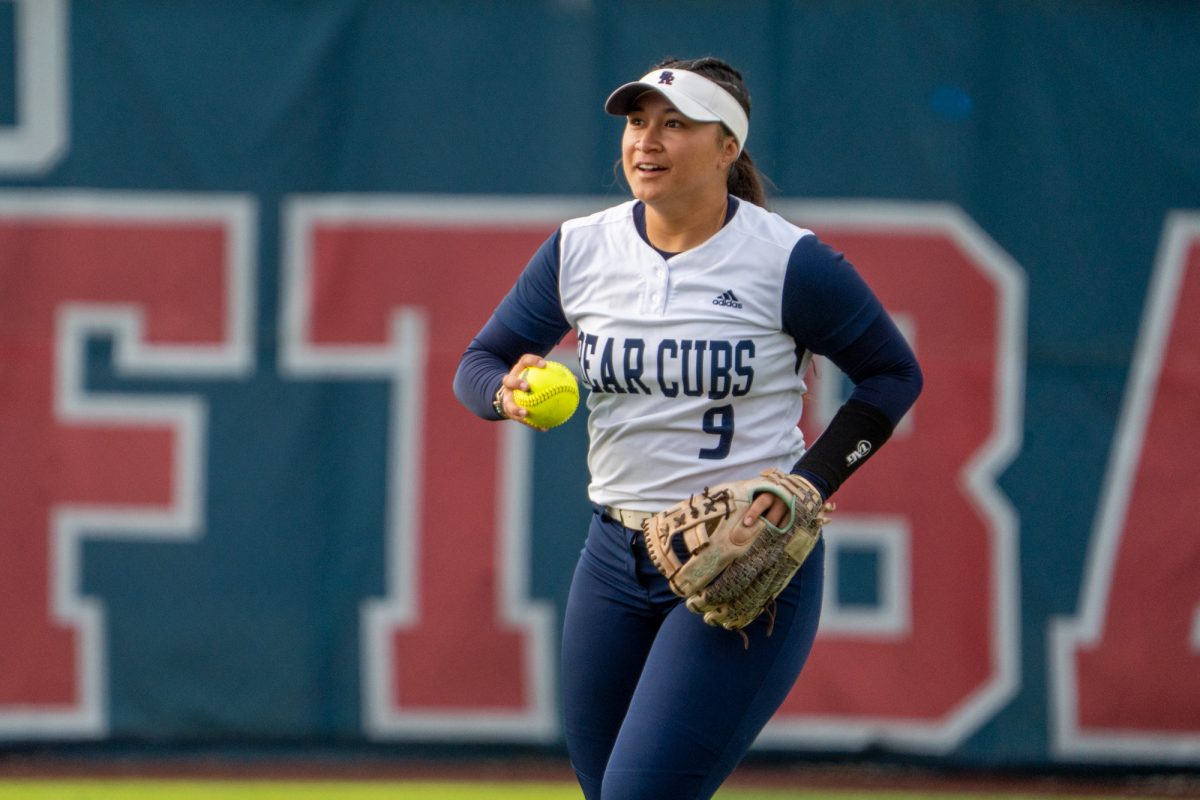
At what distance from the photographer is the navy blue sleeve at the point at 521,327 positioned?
317cm

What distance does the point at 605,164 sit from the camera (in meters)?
5.46

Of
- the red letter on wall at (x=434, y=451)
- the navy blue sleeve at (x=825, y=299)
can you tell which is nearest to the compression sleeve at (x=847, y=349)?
the navy blue sleeve at (x=825, y=299)

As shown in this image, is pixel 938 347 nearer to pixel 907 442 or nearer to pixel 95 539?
pixel 907 442

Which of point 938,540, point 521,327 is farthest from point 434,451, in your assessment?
point 521,327

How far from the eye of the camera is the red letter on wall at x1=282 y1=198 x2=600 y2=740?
5414mm

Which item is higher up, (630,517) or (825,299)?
(825,299)

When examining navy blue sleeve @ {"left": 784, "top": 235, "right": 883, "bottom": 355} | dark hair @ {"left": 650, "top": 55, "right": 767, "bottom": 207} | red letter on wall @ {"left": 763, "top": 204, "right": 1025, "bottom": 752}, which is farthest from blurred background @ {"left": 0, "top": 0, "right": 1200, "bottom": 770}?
navy blue sleeve @ {"left": 784, "top": 235, "right": 883, "bottom": 355}

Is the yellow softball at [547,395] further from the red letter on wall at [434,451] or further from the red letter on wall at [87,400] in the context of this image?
the red letter on wall at [87,400]

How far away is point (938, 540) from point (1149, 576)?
743 mm

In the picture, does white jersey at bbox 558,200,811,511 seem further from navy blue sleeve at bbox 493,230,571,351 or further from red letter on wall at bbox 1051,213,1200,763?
red letter on wall at bbox 1051,213,1200,763

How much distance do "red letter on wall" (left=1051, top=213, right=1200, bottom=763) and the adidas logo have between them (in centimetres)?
288

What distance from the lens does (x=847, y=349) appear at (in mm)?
2994

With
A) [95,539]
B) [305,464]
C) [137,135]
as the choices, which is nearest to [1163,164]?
[305,464]

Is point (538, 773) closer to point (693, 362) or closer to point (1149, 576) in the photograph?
point (1149, 576)
